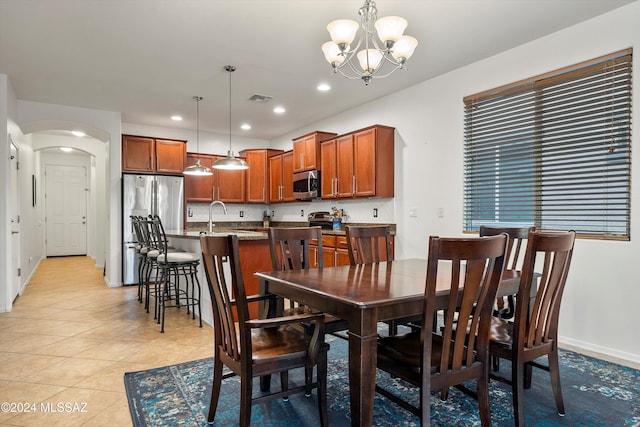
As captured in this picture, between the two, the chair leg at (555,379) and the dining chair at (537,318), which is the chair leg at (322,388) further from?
the chair leg at (555,379)

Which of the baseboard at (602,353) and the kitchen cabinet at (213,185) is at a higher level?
the kitchen cabinet at (213,185)

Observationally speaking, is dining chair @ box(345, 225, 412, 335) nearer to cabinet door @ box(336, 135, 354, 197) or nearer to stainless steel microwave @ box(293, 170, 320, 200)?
cabinet door @ box(336, 135, 354, 197)

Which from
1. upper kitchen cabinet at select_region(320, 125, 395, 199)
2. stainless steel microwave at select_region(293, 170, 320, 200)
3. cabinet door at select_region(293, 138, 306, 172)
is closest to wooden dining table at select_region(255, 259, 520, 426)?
upper kitchen cabinet at select_region(320, 125, 395, 199)

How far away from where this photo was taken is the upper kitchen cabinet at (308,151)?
5.81m

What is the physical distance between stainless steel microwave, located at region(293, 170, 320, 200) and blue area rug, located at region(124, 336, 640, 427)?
347cm

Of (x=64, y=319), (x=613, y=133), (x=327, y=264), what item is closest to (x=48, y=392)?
(x=64, y=319)

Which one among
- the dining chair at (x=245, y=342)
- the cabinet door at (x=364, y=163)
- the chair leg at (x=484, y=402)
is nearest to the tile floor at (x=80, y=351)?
the dining chair at (x=245, y=342)

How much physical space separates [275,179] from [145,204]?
2.30 metres

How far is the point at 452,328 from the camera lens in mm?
1608

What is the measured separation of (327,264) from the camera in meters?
5.27

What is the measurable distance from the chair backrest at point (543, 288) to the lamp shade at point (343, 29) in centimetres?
153

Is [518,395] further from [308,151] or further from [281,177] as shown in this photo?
[281,177]

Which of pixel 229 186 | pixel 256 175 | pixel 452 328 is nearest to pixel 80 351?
pixel 452 328

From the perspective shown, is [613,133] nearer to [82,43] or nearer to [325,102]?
[325,102]
